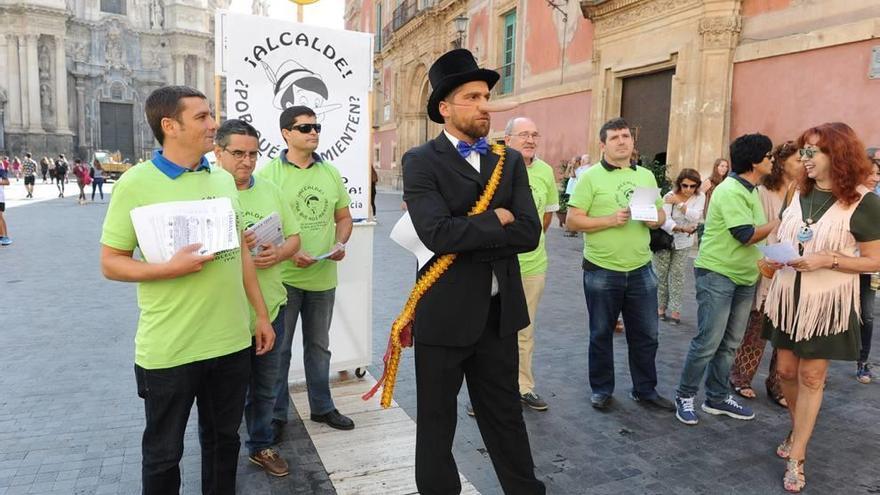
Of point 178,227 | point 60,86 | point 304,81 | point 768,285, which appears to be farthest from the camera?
point 60,86

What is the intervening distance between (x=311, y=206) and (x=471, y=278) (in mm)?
1507

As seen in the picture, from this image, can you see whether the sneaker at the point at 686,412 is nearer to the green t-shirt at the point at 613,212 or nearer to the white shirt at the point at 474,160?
the green t-shirt at the point at 613,212

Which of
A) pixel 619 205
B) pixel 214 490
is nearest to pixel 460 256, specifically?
pixel 214 490

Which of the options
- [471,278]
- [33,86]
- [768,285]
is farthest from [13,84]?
[768,285]

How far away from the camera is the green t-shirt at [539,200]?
4160 mm

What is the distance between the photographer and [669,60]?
39.2ft

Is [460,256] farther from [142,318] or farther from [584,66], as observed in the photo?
[584,66]

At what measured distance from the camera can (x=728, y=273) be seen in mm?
3916

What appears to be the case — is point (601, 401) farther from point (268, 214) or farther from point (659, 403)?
point (268, 214)

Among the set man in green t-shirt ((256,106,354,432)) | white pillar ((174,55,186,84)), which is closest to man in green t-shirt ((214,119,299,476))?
man in green t-shirt ((256,106,354,432))

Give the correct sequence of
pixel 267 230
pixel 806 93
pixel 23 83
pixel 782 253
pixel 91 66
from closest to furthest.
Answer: pixel 267 230, pixel 782 253, pixel 806 93, pixel 23 83, pixel 91 66

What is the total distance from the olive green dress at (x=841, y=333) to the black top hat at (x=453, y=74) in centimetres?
194

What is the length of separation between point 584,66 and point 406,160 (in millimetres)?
13620

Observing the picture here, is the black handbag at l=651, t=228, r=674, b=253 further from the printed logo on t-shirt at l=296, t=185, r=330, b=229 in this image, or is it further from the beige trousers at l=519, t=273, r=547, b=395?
the printed logo on t-shirt at l=296, t=185, r=330, b=229
